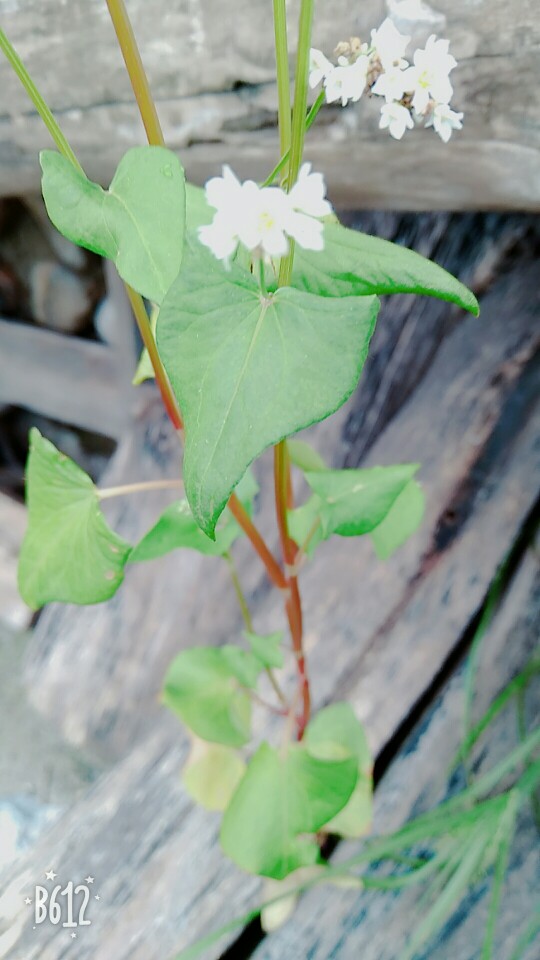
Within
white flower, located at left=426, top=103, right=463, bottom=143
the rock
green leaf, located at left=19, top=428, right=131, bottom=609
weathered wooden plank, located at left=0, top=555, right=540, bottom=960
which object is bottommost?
weathered wooden plank, located at left=0, top=555, right=540, bottom=960

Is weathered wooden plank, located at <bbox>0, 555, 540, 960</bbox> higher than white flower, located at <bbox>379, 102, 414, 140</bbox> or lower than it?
lower

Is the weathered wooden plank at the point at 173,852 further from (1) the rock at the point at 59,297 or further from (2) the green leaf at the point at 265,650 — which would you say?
(1) the rock at the point at 59,297

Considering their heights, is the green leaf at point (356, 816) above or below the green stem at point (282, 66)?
below

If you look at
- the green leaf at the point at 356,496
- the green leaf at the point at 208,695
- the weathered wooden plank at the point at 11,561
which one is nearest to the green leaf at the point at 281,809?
the green leaf at the point at 208,695

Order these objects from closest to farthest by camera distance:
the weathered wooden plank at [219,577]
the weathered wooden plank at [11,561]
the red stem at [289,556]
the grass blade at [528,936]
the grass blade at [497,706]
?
the red stem at [289,556], the grass blade at [528,936], the grass blade at [497,706], the weathered wooden plank at [219,577], the weathered wooden plank at [11,561]

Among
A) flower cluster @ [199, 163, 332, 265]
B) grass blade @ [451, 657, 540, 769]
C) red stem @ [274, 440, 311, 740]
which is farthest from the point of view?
grass blade @ [451, 657, 540, 769]

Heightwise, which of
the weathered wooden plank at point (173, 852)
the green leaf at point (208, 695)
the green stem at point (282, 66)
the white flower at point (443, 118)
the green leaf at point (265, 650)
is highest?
the white flower at point (443, 118)

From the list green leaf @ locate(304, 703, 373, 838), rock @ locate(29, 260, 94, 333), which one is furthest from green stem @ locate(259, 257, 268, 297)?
rock @ locate(29, 260, 94, 333)

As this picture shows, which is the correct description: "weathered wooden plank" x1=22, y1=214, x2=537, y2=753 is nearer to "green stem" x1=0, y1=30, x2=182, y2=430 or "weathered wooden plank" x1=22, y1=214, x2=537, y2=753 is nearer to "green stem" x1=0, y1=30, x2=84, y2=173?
"green stem" x1=0, y1=30, x2=182, y2=430
